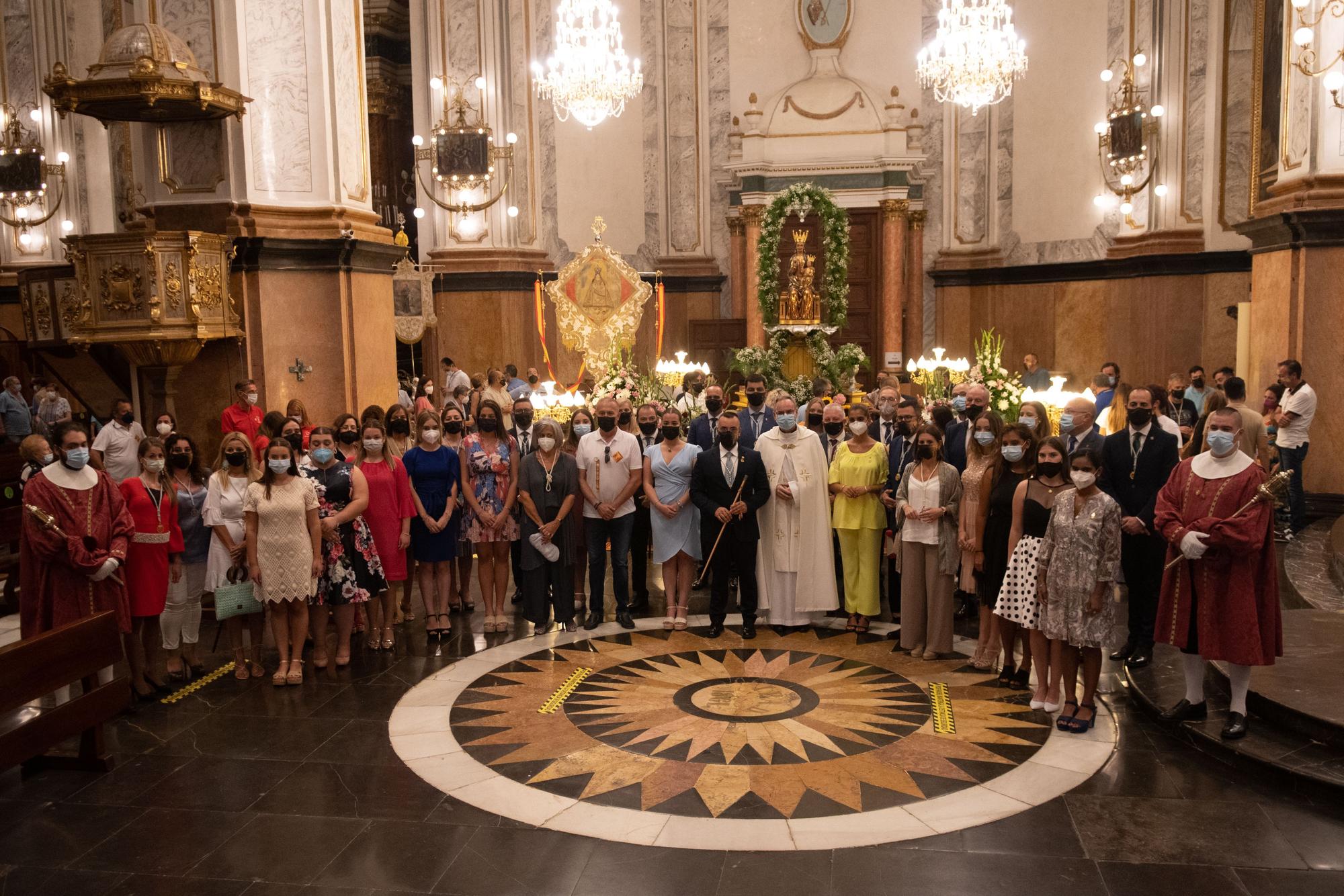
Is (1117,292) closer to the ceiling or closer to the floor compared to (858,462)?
closer to the ceiling

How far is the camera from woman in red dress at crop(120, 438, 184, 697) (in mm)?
7070

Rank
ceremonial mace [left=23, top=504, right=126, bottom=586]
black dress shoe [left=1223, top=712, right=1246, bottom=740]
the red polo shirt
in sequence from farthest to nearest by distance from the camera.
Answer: the red polo shirt, ceremonial mace [left=23, top=504, right=126, bottom=586], black dress shoe [left=1223, top=712, right=1246, bottom=740]

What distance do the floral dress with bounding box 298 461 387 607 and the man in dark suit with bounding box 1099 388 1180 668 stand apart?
5.25 m

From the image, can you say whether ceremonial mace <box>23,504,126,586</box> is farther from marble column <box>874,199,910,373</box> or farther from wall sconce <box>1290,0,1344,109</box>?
marble column <box>874,199,910,373</box>

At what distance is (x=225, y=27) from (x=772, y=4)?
13.2 m

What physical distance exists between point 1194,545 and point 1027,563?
3.35 feet

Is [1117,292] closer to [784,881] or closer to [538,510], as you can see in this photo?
[538,510]

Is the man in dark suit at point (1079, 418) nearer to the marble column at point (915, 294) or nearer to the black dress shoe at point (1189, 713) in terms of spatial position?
the black dress shoe at point (1189, 713)

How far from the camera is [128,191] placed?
41.2ft

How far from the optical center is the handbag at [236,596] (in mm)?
7431

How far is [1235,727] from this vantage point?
5.99 m

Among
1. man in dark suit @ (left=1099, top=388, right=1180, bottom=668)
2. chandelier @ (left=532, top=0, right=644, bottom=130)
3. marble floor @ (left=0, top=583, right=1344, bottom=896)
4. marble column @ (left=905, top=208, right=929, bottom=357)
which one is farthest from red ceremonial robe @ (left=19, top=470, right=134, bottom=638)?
marble column @ (left=905, top=208, right=929, bottom=357)

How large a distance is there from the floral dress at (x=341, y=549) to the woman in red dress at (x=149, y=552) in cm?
92

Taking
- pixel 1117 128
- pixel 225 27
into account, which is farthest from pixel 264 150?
pixel 1117 128
